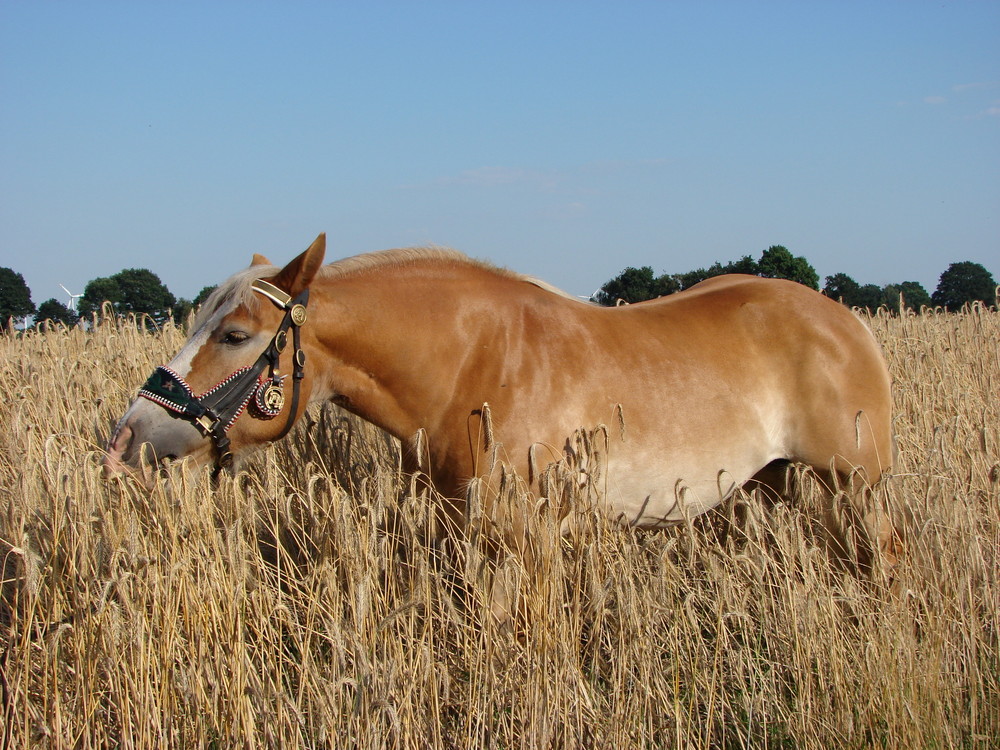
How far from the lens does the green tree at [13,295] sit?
652 inches

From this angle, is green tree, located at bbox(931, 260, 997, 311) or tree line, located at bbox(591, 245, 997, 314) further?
green tree, located at bbox(931, 260, 997, 311)

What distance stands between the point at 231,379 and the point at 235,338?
172 mm

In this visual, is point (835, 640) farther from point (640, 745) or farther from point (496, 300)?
point (496, 300)

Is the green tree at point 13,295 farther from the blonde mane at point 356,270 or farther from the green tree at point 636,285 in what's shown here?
the blonde mane at point 356,270

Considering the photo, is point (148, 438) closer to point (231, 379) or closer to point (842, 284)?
point (231, 379)

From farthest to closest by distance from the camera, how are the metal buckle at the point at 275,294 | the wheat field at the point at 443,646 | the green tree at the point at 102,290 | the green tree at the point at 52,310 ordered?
the green tree at the point at 102,290 < the green tree at the point at 52,310 < the metal buckle at the point at 275,294 < the wheat field at the point at 443,646

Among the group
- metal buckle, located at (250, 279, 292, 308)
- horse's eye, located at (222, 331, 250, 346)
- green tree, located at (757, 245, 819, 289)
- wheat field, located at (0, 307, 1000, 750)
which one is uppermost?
green tree, located at (757, 245, 819, 289)

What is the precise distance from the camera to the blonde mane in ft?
10.3

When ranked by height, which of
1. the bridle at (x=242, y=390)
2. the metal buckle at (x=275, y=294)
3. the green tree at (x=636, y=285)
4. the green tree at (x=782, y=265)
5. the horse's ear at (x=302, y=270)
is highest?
the green tree at (x=782, y=265)

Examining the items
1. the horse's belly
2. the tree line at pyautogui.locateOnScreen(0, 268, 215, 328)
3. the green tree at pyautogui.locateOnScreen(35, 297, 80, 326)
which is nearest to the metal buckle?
the horse's belly

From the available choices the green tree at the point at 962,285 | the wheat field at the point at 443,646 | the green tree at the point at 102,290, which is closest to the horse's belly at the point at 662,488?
the wheat field at the point at 443,646

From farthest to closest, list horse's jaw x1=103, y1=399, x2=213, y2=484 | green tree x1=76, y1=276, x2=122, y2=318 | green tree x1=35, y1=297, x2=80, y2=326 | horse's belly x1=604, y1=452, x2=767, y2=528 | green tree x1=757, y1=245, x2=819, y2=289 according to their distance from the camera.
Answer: green tree x1=757, y1=245, x2=819, y2=289, green tree x1=76, y1=276, x2=122, y2=318, green tree x1=35, y1=297, x2=80, y2=326, horse's belly x1=604, y1=452, x2=767, y2=528, horse's jaw x1=103, y1=399, x2=213, y2=484

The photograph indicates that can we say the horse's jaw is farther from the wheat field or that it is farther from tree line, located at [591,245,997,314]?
tree line, located at [591,245,997,314]

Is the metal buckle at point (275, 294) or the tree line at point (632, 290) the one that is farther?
the tree line at point (632, 290)
